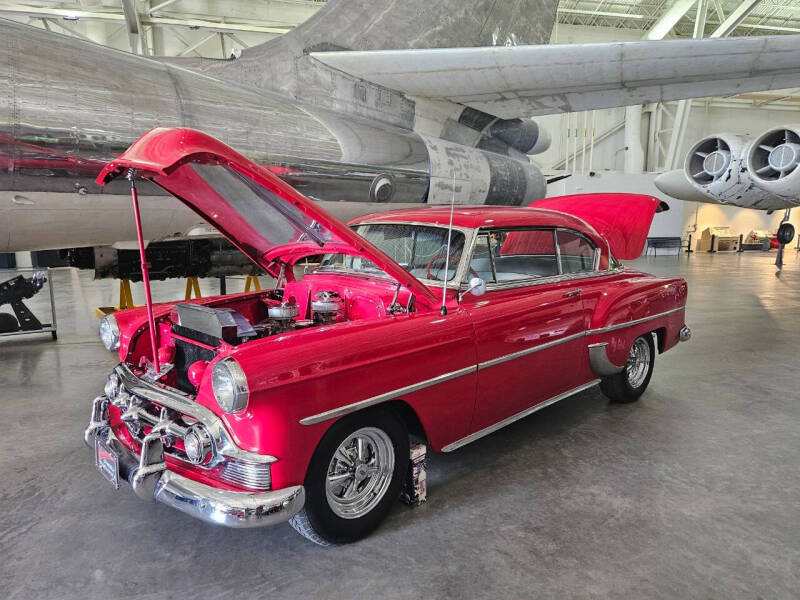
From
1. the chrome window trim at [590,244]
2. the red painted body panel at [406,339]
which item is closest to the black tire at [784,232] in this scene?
the red painted body panel at [406,339]

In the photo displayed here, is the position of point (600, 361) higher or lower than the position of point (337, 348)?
lower

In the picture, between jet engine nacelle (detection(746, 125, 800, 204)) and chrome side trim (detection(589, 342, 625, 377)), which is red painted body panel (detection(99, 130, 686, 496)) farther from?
jet engine nacelle (detection(746, 125, 800, 204))

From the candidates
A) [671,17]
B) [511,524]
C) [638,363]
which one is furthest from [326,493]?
[671,17]

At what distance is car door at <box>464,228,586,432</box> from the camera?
2.54 metres

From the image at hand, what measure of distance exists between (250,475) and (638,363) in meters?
3.11

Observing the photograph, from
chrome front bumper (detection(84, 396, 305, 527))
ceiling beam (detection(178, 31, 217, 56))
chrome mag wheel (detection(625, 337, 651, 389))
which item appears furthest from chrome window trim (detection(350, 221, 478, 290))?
ceiling beam (detection(178, 31, 217, 56))

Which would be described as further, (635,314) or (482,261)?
(635,314)

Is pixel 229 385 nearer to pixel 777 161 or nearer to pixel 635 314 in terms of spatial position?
pixel 635 314

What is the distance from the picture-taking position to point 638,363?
12.7ft

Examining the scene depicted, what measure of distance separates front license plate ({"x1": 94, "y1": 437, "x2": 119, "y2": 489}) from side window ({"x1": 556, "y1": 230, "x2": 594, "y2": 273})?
2.62 meters

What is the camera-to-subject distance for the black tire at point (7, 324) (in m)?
5.60

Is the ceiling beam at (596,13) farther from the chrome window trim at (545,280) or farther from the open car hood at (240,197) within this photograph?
the open car hood at (240,197)

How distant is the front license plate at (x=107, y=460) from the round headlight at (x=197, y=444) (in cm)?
43

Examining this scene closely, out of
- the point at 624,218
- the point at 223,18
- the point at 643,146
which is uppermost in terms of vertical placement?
the point at 223,18
